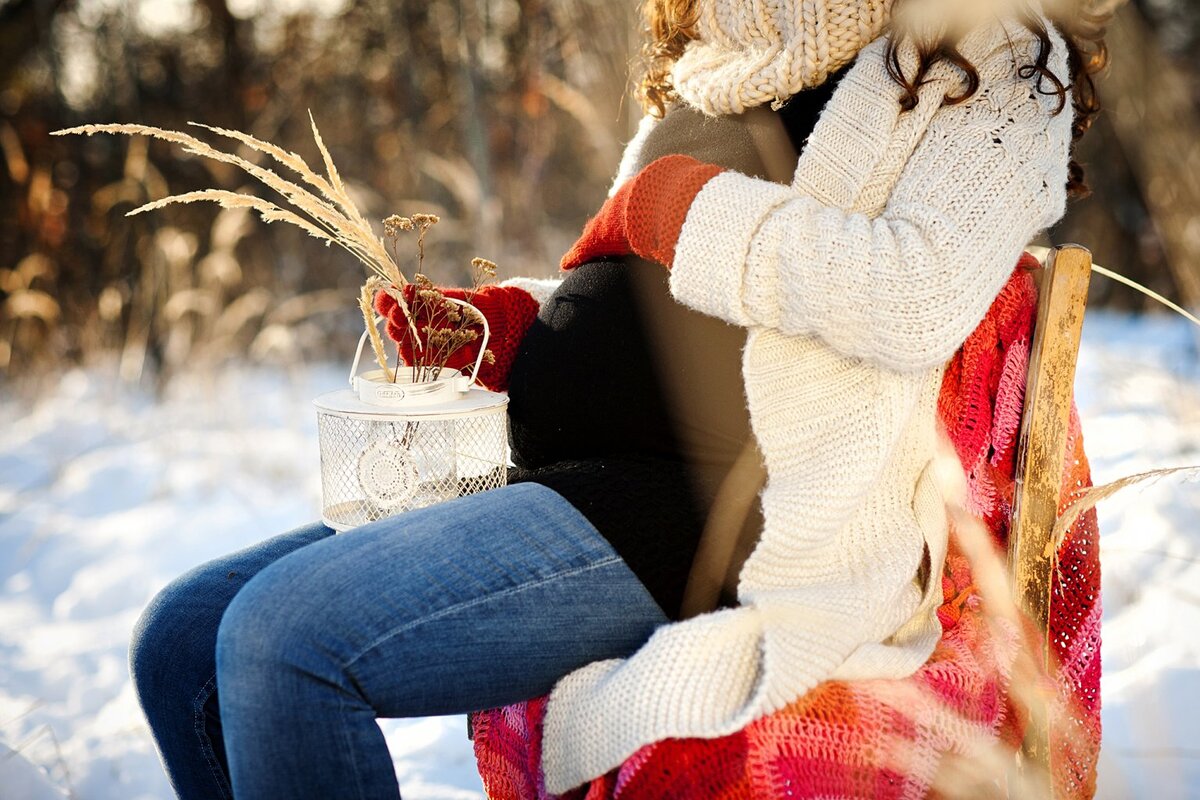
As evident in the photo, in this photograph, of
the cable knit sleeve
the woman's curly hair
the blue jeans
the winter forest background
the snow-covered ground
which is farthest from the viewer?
the winter forest background

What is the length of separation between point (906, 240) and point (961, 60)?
282 mm

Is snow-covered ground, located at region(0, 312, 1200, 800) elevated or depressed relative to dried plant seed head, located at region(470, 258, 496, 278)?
depressed

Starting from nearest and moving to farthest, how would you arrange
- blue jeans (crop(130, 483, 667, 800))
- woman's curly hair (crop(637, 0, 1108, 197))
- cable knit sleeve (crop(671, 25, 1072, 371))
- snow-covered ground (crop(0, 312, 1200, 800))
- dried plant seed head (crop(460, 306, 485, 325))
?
blue jeans (crop(130, 483, 667, 800)), cable knit sleeve (crop(671, 25, 1072, 371)), woman's curly hair (crop(637, 0, 1108, 197)), dried plant seed head (crop(460, 306, 485, 325)), snow-covered ground (crop(0, 312, 1200, 800))

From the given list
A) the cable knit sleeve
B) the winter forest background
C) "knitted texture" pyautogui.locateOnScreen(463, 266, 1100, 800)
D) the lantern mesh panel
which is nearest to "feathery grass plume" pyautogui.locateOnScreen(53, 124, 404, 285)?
the lantern mesh panel

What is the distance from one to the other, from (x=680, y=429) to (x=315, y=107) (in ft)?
16.6

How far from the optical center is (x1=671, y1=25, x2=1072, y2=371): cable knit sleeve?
1.10 metres

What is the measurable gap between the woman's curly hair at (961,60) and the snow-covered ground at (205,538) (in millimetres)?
658

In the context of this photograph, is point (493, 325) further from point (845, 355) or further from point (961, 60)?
point (961, 60)

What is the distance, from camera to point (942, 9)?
123 centimetres

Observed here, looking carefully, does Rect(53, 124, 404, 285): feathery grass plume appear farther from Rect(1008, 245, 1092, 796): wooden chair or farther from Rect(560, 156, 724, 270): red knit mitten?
Rect(1008, 245, 1092, 796): wooden chair

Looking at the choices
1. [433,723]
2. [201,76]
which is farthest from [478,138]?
[433,723]

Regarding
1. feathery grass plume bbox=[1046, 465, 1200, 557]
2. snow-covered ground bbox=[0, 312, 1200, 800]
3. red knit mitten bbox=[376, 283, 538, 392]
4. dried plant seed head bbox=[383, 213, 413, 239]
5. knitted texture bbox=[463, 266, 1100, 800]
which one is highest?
dried plant seed head bbox=[383, 213, 413, 239]

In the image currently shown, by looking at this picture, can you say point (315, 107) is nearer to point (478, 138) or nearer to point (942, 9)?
point (478, 138)

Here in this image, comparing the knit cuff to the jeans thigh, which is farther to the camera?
the knit cuff
